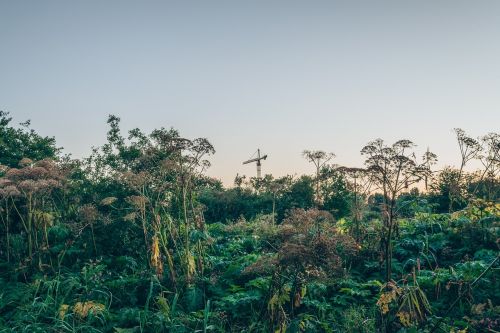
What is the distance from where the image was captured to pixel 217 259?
33.0ft

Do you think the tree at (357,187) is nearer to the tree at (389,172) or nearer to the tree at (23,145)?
the tree at (389,172)

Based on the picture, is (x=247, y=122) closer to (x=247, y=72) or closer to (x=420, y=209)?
(x=247, y=72)

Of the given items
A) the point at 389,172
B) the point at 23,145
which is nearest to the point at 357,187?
the point at 389,172

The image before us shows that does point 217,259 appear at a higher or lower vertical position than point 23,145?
lower

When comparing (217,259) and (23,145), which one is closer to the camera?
(217,259)

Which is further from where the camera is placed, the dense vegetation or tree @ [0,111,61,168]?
tree @ [0,111,61,168]

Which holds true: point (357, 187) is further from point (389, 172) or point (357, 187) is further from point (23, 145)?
point (23, 145)

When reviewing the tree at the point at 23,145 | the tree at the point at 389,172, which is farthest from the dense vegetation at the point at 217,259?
the tree at the point at 23,145

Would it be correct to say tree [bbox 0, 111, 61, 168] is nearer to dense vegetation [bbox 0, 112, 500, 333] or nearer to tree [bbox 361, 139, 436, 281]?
dense vegetation [bbox 0, 112, 500, 333]

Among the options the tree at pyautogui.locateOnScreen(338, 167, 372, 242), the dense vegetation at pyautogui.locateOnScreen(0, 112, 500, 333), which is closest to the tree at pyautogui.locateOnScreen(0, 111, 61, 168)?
the dense vegetation at pyautogui.locateOnScreen(0, 112, 500, 333)

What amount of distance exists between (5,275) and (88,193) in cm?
317

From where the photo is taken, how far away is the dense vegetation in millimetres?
6391

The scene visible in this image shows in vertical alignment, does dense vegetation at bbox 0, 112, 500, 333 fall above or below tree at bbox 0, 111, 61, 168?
below

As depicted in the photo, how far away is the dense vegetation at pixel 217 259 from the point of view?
639cm
